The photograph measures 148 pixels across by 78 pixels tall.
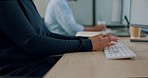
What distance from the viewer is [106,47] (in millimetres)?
1395

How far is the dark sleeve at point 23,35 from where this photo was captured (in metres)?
1.11

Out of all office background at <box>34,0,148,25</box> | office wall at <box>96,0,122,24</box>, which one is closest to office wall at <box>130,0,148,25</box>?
office background at <box>34,0,148,25</box>

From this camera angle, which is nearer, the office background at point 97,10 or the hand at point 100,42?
the hand at point 100,42

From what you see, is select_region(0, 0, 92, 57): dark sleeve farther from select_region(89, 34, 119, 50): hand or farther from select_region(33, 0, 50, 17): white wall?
select_region(33, 0, 50, 17): white wall

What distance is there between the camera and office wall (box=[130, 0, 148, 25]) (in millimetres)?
1805

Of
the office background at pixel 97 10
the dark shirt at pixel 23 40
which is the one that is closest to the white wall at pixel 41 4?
the office background at pixel 97 10

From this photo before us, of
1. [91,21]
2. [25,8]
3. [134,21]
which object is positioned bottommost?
[91,21]

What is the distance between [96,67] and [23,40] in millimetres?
357

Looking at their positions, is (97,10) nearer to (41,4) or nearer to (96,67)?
(41,4)

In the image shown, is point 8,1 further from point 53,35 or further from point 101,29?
point 101,29

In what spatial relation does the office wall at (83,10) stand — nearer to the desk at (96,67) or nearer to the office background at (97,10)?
the office background at (97,10)

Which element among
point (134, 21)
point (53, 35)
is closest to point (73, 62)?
point (53, 35)

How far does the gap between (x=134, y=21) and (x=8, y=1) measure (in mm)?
1078

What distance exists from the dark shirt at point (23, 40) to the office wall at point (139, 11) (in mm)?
666
